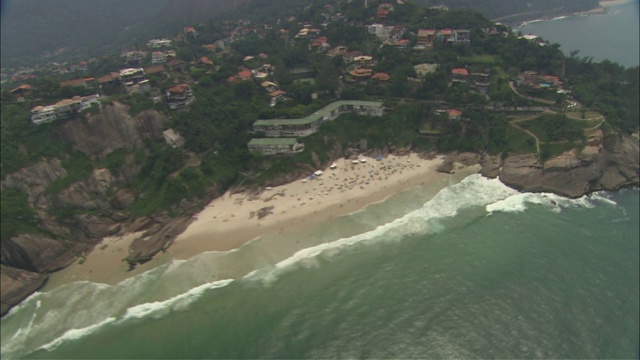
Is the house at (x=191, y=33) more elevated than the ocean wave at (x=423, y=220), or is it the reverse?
the house at (x=191, y=33)

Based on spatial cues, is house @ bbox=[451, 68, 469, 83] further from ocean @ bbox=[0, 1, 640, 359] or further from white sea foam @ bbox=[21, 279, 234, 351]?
white sea foam @ bbox=[21, 279, 234, 351]

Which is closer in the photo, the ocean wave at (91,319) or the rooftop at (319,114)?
the ocean wave at (91,319)

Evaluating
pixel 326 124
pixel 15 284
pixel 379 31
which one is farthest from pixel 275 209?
pixel 379 31

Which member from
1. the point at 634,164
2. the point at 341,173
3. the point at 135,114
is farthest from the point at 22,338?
the point at 634,164

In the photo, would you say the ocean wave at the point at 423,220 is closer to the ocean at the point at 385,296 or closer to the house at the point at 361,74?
the ocean at the point at 385,296

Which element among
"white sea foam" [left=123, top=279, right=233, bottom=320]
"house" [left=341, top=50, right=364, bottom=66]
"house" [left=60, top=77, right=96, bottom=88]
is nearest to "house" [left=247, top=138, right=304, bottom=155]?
"white sea foam" [left=123, top=279, right=233, bottom=320]

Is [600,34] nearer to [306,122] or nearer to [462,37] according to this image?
[462,37]

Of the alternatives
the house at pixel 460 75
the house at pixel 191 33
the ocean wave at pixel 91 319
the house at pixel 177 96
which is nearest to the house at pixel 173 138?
the house at pixel 177 96
